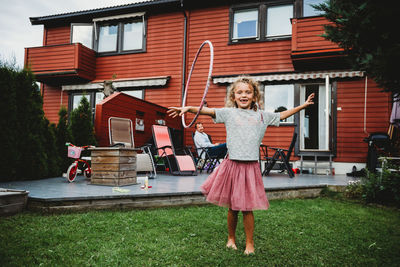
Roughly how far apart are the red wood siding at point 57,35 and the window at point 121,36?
1364 mm

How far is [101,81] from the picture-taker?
34.3 ft

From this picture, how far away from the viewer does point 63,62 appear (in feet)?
33.3

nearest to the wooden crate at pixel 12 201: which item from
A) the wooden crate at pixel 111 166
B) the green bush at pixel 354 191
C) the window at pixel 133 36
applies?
the wooden crate at pixel 111 166

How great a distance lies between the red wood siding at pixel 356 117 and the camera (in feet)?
25.5

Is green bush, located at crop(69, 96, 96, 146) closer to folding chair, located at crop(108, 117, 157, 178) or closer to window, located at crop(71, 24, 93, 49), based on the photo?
folding chair, located at crop(108, 117, 157, 178)

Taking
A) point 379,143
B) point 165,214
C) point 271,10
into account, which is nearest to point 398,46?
point 165,214

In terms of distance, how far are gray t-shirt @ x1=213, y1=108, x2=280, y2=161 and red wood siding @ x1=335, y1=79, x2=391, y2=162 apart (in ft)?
21.6

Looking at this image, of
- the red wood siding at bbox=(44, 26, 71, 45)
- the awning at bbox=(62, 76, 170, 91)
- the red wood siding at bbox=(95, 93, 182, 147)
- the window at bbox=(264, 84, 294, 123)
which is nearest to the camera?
the red wood siding at bbox=(95, 93, 182, 147)

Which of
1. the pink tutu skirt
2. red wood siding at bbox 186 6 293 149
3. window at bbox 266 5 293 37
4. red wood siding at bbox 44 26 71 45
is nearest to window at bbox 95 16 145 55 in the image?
red wood siding at bbox 44 26 71 45

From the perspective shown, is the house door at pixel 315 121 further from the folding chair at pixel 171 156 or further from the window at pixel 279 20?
the folding chair at pixel 171 156

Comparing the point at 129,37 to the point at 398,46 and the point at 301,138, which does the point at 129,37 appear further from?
the point at 398,46

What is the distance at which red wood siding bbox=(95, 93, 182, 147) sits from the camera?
6.36 metres

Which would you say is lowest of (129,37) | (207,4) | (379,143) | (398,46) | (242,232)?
(242,232)

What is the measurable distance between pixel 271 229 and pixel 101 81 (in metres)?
9.18
